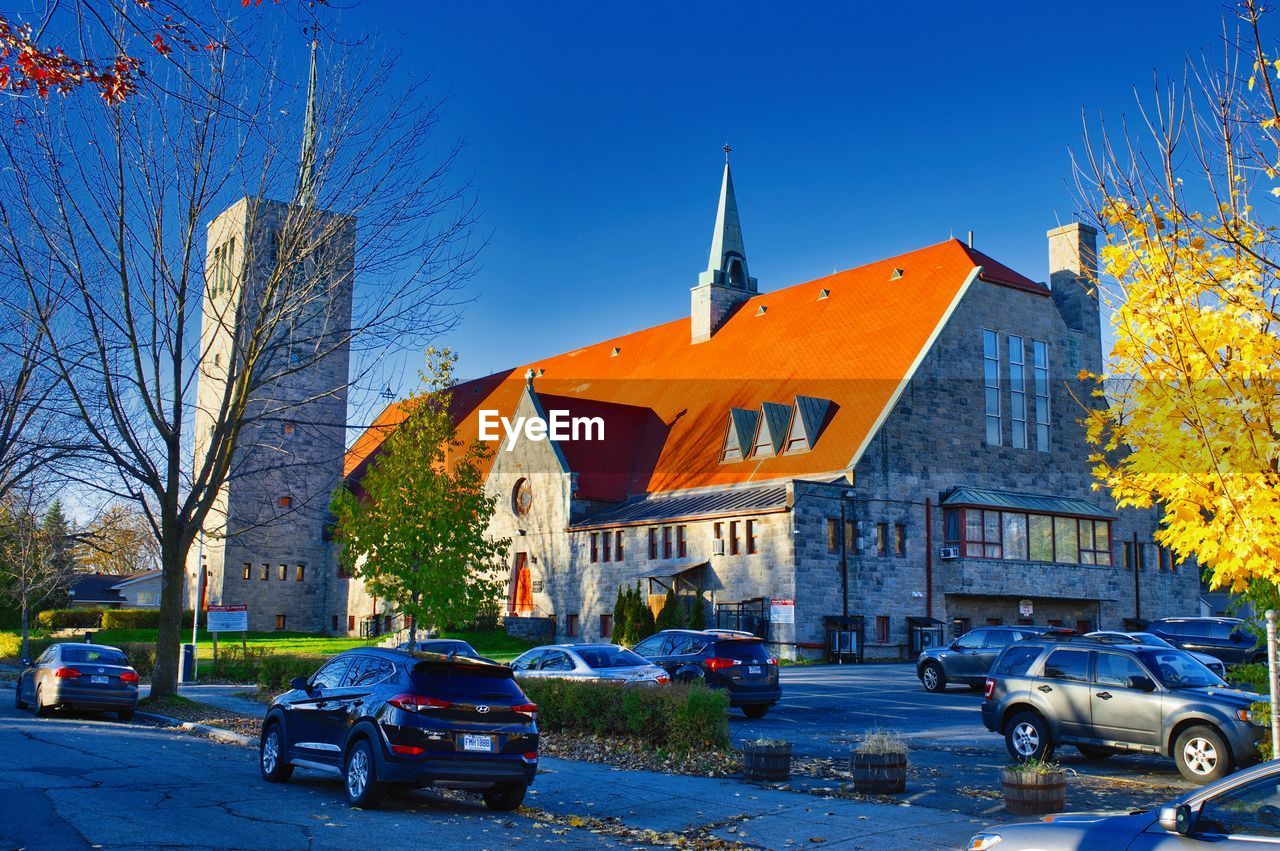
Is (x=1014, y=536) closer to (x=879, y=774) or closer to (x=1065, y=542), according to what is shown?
(x=1065, y=542)

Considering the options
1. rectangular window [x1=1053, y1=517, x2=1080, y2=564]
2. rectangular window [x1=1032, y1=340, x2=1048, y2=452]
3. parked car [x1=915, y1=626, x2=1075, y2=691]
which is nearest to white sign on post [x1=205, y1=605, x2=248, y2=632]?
parked car [x1=915, y1=626, x2=1075, y2=691]

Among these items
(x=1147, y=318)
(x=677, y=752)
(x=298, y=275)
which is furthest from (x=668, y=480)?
(x=1147, y=318)

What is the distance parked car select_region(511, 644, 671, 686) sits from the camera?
856 inches

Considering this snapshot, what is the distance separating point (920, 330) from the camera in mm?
44625

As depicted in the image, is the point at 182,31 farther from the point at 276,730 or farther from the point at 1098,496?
the point at 1098,496

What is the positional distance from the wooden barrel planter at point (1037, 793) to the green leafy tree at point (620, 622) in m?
29.3

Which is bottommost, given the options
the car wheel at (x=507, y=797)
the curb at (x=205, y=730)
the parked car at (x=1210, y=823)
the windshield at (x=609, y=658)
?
the curb at (x=205, y=730)

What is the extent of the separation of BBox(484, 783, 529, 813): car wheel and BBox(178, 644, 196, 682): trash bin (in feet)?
73.7

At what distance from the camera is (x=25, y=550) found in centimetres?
4312

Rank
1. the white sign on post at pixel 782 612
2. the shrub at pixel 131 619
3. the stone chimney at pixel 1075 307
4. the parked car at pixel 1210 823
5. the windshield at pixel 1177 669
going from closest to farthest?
the parked car at pixel 1210 823 → the windshield at pixel 1177 669 → the white sign on post at pixel 782 612 → the stone chimney at pixel 1075 307 → the shrub at pixel 131 619

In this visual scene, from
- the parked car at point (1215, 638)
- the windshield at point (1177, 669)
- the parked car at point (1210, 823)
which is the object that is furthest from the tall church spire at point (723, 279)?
the parked car at point (1210, 823)

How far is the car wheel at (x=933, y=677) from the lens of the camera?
2862 cm

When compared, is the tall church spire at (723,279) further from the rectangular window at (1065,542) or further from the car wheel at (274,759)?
the car wheel at (274,759)

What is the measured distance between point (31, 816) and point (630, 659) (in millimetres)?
12564
